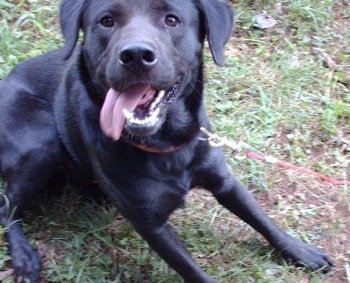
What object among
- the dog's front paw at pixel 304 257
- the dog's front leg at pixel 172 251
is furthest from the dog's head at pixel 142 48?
the dog's front paw at pixel 304 257

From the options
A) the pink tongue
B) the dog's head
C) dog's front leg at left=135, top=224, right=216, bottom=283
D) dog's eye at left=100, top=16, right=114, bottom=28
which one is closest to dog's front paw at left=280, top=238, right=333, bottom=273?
dog's front leg at left=135, top=224, right=216, bottom=283

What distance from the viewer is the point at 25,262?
10.3 ft

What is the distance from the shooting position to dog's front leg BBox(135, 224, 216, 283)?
2.91 metres

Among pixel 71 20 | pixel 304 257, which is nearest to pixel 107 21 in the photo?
pixel 71 20

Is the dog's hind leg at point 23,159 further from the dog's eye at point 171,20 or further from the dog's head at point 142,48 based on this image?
the dog's eye at point 171,20

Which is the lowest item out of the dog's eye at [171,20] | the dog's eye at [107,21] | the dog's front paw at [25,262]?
the dog's front paw at [25,262]

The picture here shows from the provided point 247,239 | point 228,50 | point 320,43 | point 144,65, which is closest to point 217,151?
point 247,239

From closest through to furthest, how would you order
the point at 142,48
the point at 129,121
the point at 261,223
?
the point at 142,48, the point at 129,121, the point at 261,223

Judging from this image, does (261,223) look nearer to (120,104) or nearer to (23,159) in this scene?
(120,104)

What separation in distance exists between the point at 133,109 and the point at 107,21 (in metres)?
0.36

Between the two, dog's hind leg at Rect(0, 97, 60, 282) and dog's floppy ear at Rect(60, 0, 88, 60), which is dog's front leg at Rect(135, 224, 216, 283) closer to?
dog's hind leg at Rect(0, 97, 60, 282)

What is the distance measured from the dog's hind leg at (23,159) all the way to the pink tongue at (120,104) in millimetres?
659

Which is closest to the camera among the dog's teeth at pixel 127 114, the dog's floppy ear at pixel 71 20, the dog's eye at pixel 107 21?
the dog's teeth at pixel 127 114

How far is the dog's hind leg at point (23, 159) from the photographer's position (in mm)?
3207
